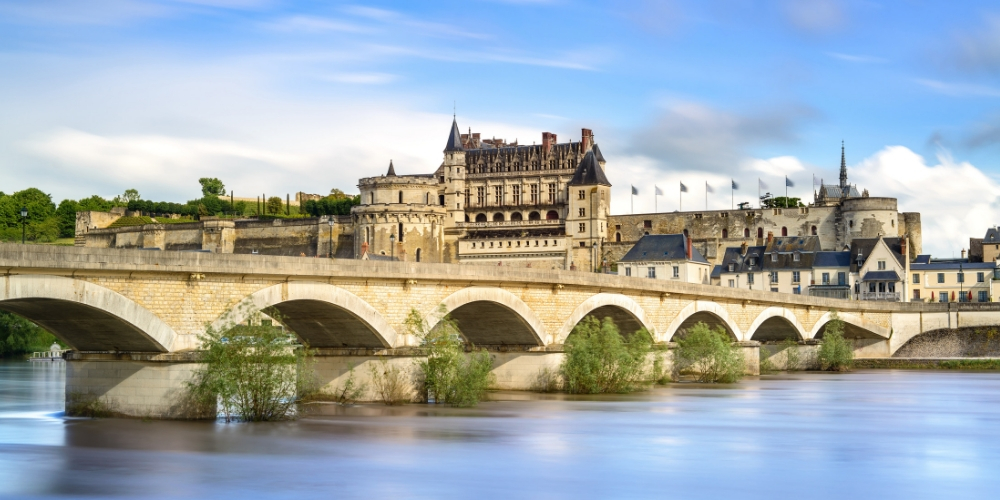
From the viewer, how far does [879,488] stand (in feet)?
58.9

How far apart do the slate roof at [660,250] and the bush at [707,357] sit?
31420 millimetres

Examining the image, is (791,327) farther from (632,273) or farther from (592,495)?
(592,495)

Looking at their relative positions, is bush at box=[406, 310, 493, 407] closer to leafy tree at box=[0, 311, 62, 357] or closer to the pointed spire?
leafy tree at box=[0, 311, 62, 357]

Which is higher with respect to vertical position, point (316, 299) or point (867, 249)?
point (867, 249)

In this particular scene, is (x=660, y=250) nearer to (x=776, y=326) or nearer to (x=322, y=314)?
(x=776, y=326)

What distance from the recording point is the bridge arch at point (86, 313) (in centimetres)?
1998

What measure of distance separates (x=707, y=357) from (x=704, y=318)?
3.99 m

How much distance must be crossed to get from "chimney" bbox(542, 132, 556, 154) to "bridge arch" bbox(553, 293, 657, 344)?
76362mm

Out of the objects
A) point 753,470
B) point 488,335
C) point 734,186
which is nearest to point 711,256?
point 734,186

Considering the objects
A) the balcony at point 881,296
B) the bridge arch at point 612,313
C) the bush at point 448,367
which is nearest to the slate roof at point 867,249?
the balcony at point 881,296

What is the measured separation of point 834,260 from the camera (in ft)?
235

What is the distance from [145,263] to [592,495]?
30.6 feet

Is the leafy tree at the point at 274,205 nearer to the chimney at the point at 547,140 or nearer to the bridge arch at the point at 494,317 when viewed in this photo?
the chimney at the point at 547,140

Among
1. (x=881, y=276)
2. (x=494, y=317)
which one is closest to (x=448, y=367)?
(x=494, y=317)
